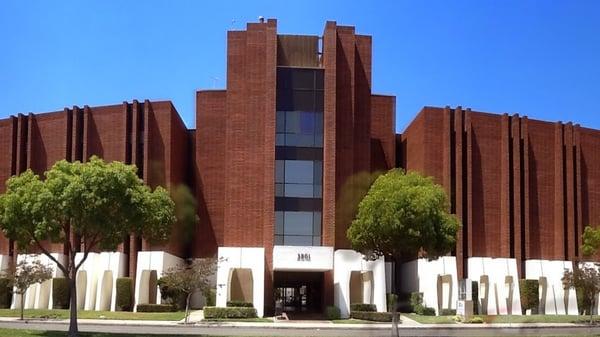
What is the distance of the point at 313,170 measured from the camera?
202 feet

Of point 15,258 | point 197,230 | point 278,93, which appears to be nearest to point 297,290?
point 197,230

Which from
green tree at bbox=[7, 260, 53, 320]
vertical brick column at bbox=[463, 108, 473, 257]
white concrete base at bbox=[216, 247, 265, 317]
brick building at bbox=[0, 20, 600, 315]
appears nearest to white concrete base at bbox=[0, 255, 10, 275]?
brick building at bbox=[0, 20, 600, 315]

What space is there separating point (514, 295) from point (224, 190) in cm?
2690

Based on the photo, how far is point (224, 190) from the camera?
67.8 m

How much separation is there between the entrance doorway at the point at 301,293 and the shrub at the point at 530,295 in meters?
17.5

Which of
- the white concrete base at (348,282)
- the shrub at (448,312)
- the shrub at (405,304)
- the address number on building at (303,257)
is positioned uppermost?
the address number on building at (303,257)

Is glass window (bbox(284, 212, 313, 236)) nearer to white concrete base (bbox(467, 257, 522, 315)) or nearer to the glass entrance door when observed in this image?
the glass entrance door

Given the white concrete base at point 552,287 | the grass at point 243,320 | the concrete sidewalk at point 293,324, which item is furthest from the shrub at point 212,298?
the white concrete base at point 552,287

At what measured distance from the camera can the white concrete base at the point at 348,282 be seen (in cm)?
5622

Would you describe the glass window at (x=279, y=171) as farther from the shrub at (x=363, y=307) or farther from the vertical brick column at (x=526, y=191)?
the vertical brick column at (x=526, y=191)

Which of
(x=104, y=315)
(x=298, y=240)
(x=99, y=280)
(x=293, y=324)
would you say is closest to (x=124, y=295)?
(x=99, y=280)

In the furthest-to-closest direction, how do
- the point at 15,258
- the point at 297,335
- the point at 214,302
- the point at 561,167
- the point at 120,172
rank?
the point at 561,167, the point at 15,258, the point at 214,302, the point at 297,335, the point at 120,172

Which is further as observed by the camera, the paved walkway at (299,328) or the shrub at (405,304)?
the shrub at (405,304)

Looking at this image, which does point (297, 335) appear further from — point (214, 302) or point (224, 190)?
point (224, 190)
